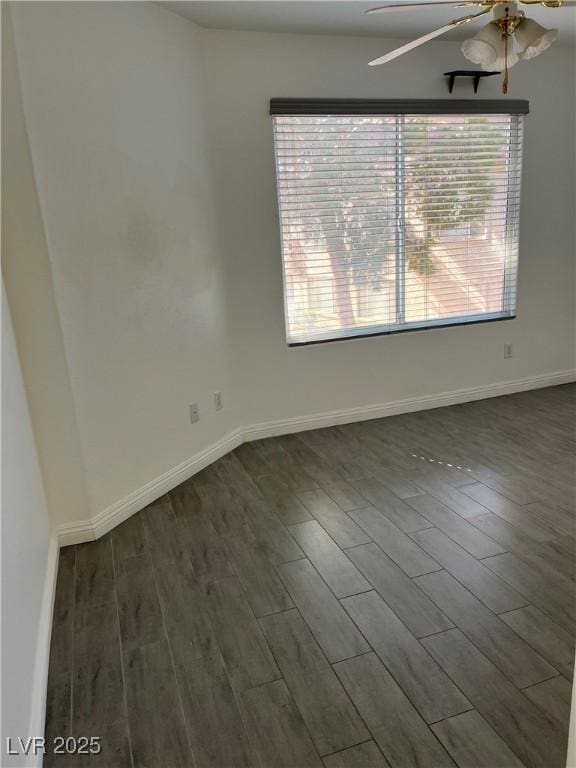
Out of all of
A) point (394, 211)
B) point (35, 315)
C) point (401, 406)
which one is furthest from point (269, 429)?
point (35, 315)

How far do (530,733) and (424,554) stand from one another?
3.10ft

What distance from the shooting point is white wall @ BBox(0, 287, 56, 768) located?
1594 millimetres

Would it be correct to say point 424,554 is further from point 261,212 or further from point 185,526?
point 261,212

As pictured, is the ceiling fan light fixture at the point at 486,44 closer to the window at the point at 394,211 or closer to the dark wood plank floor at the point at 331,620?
the window at the point at 394,211

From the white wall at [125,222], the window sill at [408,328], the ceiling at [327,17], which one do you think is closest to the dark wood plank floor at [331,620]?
the white wall at [125,222]

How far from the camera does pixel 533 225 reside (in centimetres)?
448

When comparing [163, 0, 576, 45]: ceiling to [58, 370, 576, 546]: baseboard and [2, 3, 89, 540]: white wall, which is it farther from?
[58, 370, 576, 546]: baseboard

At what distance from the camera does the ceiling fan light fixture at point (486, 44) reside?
2.06 m

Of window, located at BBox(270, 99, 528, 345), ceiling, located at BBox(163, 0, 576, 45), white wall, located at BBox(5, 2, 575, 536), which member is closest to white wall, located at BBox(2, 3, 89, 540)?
white wall, located at BBox(5, 2, 575, 536)

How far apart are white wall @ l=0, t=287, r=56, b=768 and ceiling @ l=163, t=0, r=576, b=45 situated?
6.34 ft

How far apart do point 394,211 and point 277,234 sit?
86cm

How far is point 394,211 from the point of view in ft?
13.3

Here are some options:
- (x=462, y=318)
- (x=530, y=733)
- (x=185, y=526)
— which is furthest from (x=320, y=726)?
(x=462, y=318)

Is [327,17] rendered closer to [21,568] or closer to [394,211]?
[394,211]
